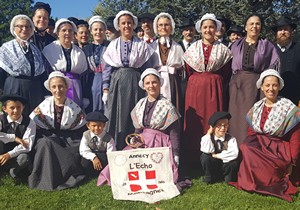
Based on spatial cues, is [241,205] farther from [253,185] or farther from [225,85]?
[225,85]

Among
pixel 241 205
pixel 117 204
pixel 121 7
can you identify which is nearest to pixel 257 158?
pixel 241 205

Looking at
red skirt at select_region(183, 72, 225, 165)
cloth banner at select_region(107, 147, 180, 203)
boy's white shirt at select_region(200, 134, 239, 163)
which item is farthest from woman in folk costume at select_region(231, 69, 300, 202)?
cloth banner at select_region(107, 147, 180, 203)

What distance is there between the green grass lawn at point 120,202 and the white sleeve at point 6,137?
0.62 metres

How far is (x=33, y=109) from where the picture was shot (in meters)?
5.68

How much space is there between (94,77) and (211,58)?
7.02 feet

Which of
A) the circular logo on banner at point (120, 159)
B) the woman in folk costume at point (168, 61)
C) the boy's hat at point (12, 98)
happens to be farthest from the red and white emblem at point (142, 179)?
the boy's hat at point (12, 98)

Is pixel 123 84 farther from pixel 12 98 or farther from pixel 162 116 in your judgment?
pixel 12 98

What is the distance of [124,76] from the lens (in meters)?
5.75

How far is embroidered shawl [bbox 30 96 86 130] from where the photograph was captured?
5.32 meters

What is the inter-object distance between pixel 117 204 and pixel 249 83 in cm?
261

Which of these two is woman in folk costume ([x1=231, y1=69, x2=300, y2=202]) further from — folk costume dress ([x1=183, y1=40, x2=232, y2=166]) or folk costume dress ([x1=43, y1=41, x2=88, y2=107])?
folk costume dress ([x1=43, y1=41, x2=88, y2=107])

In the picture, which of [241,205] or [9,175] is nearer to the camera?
[241,205]

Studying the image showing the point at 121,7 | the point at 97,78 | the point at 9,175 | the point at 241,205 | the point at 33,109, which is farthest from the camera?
the point at 121,7

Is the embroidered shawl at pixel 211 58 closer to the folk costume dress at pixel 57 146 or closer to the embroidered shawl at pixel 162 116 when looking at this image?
the embroidered shawl at pixel 162 116
